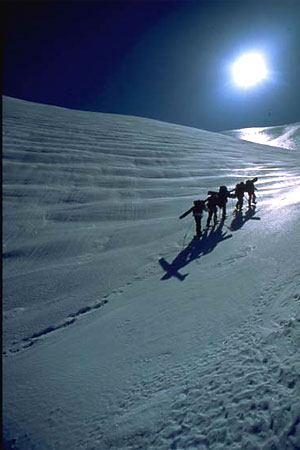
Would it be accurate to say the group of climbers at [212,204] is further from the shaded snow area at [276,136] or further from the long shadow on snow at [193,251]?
the shaded snow area at [276,136]

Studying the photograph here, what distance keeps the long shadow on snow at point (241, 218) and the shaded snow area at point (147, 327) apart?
0.22ft

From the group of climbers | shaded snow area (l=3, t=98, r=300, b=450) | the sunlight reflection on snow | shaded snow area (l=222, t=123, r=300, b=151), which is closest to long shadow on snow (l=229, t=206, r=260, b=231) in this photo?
shaded snow area (l=3, t=98, r=300, b=450)

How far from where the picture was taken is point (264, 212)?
27.3 feet

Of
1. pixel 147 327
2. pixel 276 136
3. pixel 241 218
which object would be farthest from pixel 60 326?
pixel 276 136

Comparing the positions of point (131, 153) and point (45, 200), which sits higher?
point (131, 153)

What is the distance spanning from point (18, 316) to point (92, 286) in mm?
1248

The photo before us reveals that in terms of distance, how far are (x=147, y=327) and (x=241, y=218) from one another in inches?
212

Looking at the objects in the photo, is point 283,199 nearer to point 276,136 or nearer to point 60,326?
point 60,326

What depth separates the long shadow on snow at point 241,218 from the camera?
733 cm

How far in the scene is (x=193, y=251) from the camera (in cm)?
607

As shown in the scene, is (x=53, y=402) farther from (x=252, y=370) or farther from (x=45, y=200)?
(x=45, y=200)

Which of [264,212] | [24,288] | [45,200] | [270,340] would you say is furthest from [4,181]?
[270,340]

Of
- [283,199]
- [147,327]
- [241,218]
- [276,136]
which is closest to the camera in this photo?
[147,327]

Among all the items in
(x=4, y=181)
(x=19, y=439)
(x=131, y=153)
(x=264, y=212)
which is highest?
(x=131, y=153)
